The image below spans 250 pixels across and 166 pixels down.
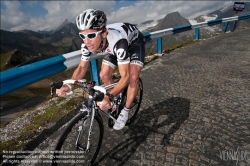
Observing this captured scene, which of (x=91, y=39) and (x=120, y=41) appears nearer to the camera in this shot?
(x=91, y=39)

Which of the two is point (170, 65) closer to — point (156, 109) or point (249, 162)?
point (156, 109)

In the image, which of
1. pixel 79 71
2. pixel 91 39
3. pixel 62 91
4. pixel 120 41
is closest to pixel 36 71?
pixel 79 71

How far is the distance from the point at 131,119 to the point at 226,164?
2.06 m

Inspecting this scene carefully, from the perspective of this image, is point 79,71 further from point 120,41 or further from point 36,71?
point 120,41

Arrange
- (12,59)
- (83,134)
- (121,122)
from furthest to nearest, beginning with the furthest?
1. (12,59)
2. (121,122)
3. (83,134)

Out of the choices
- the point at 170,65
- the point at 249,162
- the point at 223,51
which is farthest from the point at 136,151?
the point at 223,51

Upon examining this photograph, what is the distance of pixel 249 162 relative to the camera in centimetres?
294

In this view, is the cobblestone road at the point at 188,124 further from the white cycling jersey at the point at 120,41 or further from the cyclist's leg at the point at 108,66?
the white cycling jersey at the point at 120,41

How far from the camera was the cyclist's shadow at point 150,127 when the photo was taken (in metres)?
3.31

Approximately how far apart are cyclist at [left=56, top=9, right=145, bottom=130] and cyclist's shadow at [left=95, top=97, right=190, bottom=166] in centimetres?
44

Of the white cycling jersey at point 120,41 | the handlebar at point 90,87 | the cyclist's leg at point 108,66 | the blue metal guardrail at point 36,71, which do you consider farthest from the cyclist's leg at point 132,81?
the blue metal guardrail at point 36,71

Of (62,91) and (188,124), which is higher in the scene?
(62,91)

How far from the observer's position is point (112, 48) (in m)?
3.41

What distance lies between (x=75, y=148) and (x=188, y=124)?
2.43 metres
